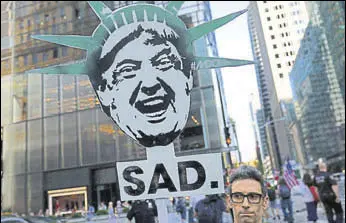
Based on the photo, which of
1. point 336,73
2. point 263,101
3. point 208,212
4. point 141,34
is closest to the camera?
point 141,34

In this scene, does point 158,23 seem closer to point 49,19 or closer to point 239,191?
point 239,191

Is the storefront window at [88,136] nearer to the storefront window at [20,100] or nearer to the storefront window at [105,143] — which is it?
the storefront window at [105,143]

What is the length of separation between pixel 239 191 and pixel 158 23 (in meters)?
2.61

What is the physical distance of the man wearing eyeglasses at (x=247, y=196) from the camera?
7.48ft

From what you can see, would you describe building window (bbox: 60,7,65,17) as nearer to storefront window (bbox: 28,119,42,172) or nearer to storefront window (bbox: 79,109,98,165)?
storefront window (bbox: 28,119,42,172)

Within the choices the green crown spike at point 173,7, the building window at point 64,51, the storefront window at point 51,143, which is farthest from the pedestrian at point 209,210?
the building window at point 64,51

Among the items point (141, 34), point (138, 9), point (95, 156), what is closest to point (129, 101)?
point (141, 34)

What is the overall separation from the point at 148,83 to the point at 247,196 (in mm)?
2195


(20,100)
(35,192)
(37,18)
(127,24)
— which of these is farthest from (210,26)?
(37,18)

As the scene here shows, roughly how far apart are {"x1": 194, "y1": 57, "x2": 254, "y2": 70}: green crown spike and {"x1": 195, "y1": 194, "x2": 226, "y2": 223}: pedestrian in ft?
13.8

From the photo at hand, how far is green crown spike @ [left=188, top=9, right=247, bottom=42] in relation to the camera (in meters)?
4.30

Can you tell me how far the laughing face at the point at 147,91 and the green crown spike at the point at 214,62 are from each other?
0.75ft

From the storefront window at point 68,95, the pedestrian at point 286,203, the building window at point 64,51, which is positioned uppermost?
the building window at point 64,51

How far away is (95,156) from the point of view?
96.2 feet
